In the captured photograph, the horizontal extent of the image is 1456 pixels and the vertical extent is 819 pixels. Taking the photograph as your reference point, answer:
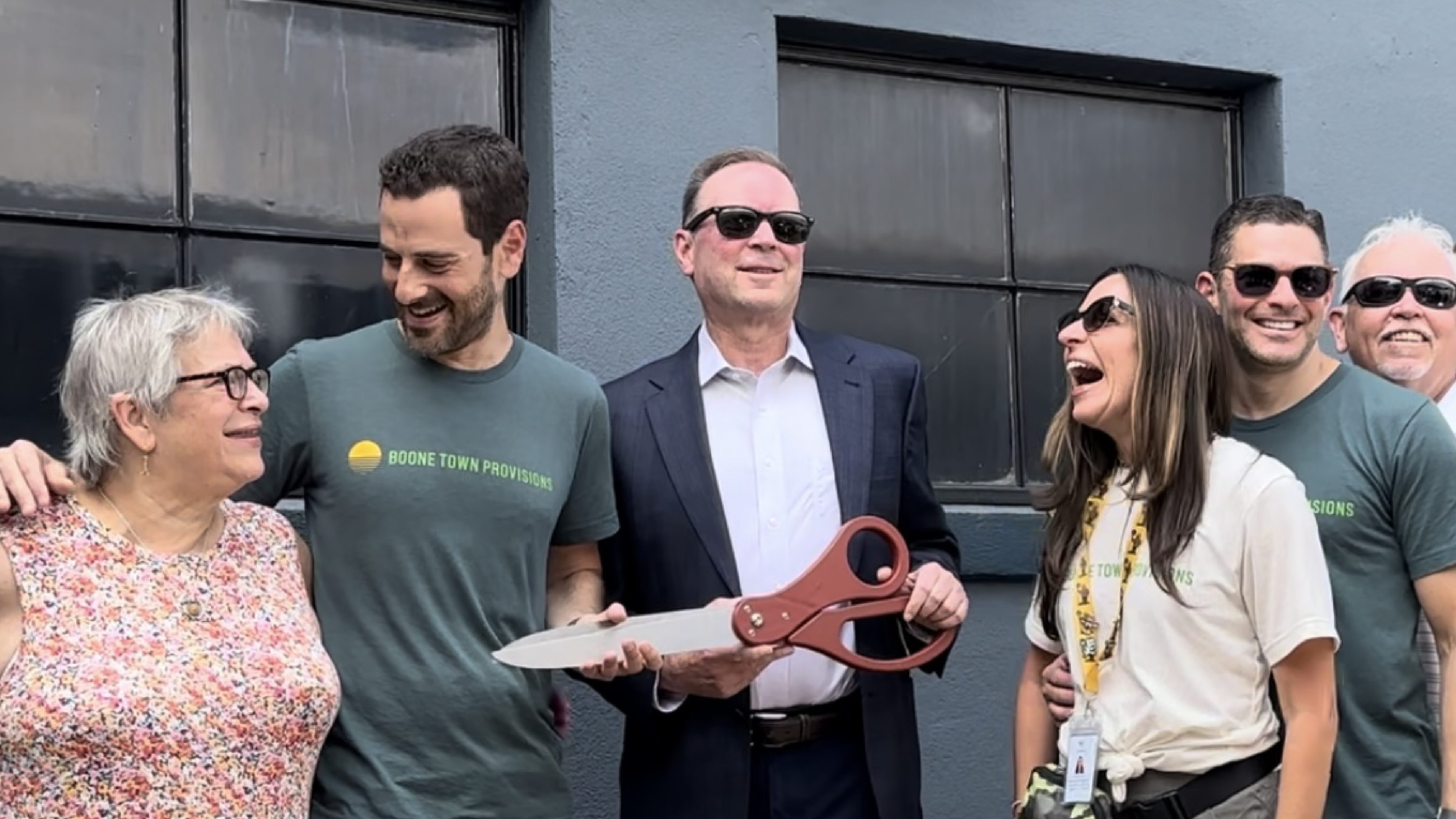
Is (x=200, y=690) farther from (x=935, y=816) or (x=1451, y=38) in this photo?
(x=1451, y=38)

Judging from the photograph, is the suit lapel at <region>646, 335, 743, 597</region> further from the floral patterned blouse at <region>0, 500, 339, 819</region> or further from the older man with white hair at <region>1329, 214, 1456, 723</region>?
the older man with white hair at <region>1329, 214, 1456, 723</region>

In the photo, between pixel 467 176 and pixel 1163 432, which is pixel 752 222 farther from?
pixel 1163 432

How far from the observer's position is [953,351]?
215 inches

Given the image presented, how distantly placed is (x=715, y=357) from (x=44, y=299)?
1571 mm

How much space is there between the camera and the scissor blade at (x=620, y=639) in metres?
3.25

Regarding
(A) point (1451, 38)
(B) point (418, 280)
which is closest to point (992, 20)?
(A) point (1451, 38)

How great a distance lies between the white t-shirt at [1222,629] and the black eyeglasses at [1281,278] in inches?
23.5

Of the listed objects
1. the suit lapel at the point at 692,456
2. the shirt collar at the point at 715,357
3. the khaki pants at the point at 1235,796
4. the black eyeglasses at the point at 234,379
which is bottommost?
the khaki pants at the point at 1235,796

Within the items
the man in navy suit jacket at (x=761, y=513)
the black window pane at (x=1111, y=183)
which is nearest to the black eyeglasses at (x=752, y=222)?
the man in navy suit jacket at (x=761, y=513)

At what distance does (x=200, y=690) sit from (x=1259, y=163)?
12.5ft

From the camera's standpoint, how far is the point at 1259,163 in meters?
5.75

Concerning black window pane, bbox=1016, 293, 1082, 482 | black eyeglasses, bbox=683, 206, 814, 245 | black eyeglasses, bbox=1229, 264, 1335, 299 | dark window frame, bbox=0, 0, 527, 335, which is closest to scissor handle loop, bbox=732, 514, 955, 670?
black eyeglasses, bbox=683, 206, 814, 245

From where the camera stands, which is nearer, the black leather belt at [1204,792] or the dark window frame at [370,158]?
the black leather belt at [1204,792]

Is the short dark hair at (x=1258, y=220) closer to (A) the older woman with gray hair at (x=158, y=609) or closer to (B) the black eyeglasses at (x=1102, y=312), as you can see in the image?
(B) the black eyeglasses at (x=1102, y=312)
